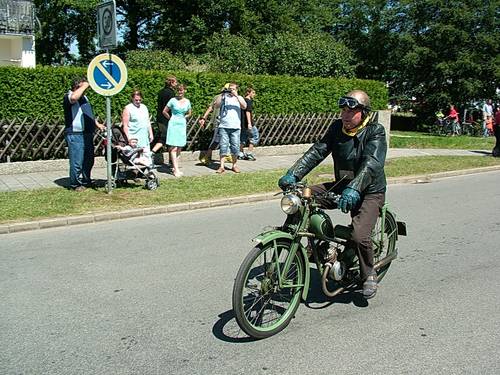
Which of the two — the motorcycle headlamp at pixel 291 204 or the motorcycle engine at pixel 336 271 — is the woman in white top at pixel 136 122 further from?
the motorcycle headlamp at pixel 291 204

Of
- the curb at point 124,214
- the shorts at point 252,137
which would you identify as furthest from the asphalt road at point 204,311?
the shorts at point 252,137

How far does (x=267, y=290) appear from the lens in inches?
170

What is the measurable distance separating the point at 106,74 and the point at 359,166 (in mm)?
6084

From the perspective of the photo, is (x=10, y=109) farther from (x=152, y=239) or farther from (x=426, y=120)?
(x=426, y=120)

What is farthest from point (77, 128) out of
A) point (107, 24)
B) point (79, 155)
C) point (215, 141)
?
point (215, 141)

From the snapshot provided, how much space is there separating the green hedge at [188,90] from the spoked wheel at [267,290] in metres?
9.69

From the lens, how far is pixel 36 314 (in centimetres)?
471

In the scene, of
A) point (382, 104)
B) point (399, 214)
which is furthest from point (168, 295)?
point (382, 104)

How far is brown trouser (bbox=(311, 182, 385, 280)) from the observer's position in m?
4.62

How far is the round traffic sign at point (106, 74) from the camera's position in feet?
30.6

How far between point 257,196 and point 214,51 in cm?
1931

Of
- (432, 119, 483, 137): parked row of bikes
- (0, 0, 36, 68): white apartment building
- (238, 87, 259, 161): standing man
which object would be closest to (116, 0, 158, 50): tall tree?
(0, 0, 36, 68): white apartment building

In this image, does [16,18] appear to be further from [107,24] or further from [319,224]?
[319,224]

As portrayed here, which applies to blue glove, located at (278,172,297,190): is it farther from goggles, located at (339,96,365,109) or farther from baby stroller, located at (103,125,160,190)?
baby stroller, located at (103,125,160,190)
